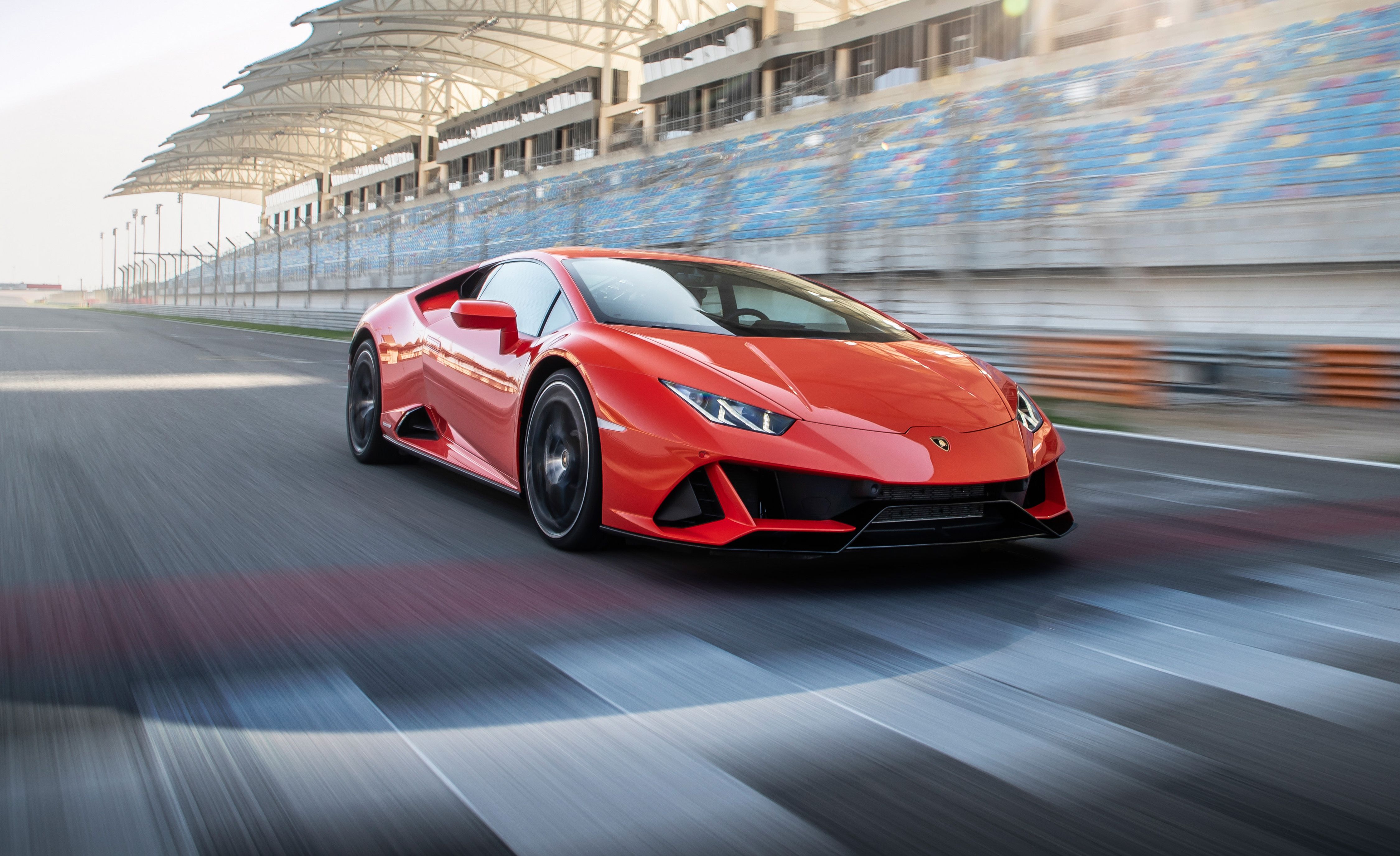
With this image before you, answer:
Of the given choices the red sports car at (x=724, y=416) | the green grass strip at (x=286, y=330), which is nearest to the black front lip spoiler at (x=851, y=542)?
the red sports car at (x=724, y=416)

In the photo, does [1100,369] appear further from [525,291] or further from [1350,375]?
[525,291]

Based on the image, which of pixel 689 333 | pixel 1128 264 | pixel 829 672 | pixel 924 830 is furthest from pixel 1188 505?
pixel 1128 264

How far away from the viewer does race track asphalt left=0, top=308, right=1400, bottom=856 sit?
6.31 feet

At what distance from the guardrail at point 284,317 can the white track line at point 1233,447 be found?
978 centimetres

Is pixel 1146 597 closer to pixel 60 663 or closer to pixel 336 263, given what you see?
pixel 60 663

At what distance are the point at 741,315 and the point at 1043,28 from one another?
23.3 meters

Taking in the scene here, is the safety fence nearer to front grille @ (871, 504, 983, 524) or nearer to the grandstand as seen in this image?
the grandstand

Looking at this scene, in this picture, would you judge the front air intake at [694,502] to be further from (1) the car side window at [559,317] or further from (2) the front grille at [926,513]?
(1) the car side window at [559,317]

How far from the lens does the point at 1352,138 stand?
14.9 metres

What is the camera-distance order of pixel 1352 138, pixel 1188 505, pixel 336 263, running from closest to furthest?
pixel 1188 505 → pixel 1352 138 → pixel 336 263

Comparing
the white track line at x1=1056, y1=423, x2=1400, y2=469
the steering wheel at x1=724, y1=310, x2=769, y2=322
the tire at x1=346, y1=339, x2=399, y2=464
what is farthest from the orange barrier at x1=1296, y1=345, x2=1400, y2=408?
the tire at x1=346, y1=339, x2=399, y2=464

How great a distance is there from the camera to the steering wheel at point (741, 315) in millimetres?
4414

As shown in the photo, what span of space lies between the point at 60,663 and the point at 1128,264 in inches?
589

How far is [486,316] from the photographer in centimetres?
444
